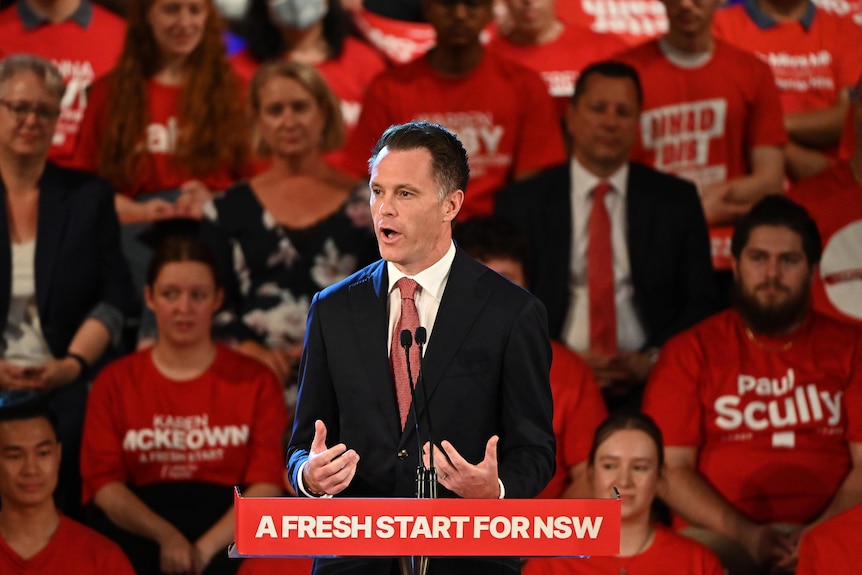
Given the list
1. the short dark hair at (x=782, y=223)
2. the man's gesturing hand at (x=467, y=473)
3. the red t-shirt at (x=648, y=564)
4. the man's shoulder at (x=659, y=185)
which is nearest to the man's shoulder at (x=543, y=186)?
the man's shoulder at (x=659, y=185)

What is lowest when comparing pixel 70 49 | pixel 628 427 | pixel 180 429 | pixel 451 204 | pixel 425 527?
pixel 425 527

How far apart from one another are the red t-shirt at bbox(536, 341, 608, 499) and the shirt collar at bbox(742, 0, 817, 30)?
6.99 ft

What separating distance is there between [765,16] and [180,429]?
3.01m

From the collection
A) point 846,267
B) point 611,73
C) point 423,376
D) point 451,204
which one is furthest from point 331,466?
point 846,267

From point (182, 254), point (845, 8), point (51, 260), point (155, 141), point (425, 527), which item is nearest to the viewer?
point (425, 527)

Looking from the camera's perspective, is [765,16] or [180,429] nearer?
[180,429]

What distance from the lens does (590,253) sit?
4.74 m

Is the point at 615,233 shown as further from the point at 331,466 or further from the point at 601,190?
the point at 331,466

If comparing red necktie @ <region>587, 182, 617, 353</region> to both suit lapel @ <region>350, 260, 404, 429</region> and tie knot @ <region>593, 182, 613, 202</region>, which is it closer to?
tie knot @ <region>593, 182, 613, 202</region>

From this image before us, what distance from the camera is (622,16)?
6.14 m

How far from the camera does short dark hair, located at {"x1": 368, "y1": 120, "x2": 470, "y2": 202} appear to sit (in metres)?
2.26

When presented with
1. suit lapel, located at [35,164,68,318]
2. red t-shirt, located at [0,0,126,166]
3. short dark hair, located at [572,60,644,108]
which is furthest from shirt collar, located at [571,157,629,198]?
red t-shirt, located at [0,0,126,166]

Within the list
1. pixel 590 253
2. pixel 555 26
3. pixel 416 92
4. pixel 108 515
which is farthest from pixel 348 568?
pixel 555 26

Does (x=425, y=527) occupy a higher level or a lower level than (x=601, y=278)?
lower
